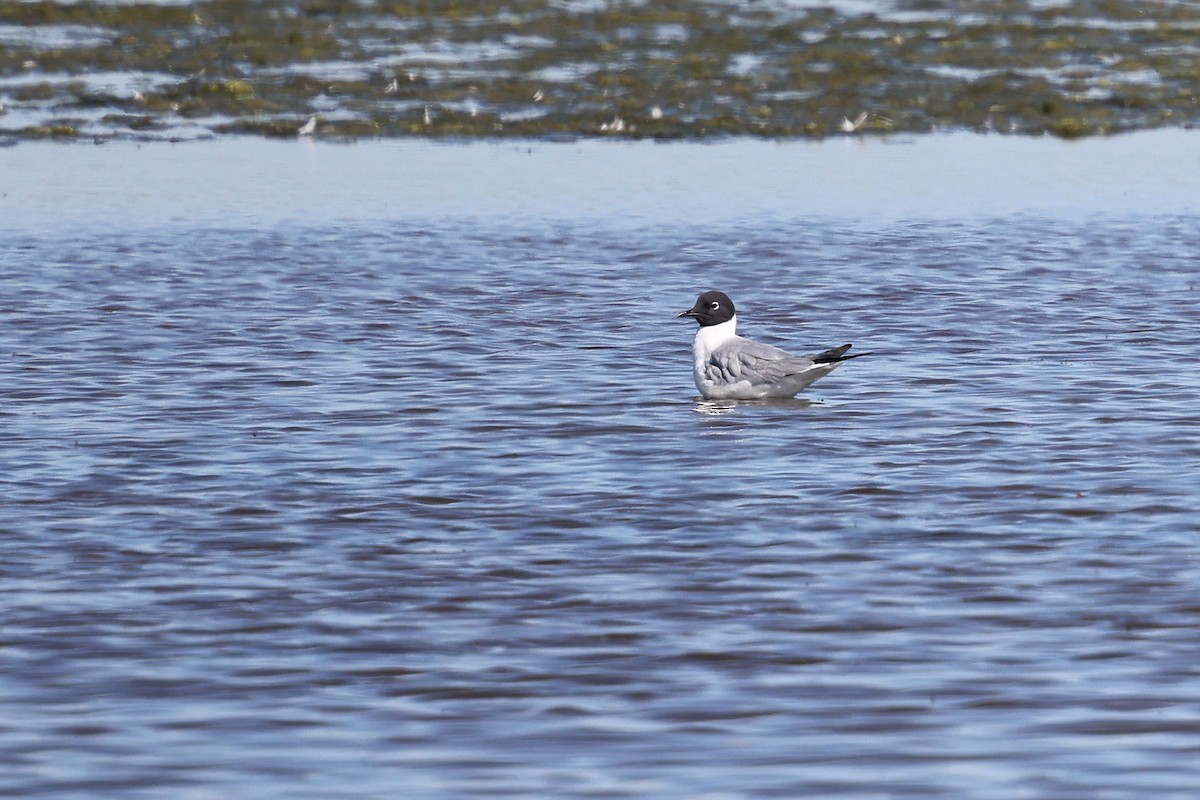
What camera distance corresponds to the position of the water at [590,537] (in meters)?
7.07

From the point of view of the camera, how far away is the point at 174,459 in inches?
462

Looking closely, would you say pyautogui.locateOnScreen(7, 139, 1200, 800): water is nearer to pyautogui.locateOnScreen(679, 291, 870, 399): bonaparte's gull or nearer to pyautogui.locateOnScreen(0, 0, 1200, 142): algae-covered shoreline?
pyautogui.locateOnScreen(679, 291, 870, 399): bonaparte's gull

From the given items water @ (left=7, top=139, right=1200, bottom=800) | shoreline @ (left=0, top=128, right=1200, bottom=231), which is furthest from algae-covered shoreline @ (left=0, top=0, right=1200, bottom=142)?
water @ (left=7, top=139, right=1200, bottom=800)

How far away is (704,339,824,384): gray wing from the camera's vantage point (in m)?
13.8

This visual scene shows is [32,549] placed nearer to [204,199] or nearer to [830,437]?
[830,437]

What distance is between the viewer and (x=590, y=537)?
32.2 feet

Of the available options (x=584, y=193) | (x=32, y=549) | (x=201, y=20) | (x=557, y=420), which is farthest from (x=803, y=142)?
(x=32, y=549)

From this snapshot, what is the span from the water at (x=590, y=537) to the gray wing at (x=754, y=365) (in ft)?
0.79

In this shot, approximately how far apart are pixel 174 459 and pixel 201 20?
2835 cm

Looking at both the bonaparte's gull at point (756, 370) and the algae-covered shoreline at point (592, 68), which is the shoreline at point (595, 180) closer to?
the algae-covered shoreline at point (592, 68)

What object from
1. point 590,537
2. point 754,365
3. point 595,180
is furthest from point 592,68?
point 590,537

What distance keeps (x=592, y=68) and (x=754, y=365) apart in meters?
21.4

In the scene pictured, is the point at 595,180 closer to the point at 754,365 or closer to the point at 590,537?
the point at 754,365

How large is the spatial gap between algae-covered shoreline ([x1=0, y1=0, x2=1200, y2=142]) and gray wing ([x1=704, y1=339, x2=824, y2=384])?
52.8ft
